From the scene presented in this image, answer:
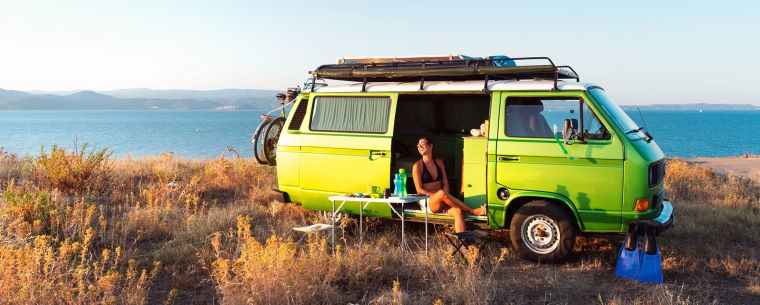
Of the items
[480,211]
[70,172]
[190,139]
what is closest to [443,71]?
[480,211]

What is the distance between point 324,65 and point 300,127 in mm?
1013

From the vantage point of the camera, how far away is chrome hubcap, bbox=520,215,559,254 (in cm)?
696

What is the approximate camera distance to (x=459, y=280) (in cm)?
570

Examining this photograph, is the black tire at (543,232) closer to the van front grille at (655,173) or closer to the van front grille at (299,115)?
the van front grille at (655,173)

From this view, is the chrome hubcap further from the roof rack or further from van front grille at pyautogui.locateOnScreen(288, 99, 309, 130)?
van front grille at pyautogui.locateOnScreen(288, 99, 309, 130)

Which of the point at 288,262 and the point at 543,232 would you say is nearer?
the point at 288,262

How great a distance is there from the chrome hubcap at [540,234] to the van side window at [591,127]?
3.75ft

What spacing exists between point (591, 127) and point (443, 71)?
6.63 ft

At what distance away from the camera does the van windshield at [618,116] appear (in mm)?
6635

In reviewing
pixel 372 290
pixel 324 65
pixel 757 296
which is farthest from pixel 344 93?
pixel 757 296

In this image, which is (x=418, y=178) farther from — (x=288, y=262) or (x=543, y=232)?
(x=288, y=262)

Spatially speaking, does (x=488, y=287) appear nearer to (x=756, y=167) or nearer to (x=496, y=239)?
(x=496, y=239)

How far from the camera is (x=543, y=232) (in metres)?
7.05

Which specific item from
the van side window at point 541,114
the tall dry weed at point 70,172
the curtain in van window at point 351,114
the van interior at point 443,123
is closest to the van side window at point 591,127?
the van side window at point 541,114
